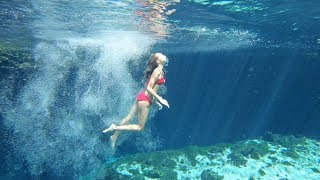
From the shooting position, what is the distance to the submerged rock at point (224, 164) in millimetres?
14617

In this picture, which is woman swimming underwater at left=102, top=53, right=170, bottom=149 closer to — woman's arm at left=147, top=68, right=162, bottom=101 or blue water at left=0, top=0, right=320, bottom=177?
woman's arm at left=147, top=68, right=162, bottom=101

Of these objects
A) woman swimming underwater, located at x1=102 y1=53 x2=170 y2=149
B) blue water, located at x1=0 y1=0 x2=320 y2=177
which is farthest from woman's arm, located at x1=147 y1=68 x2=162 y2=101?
blue water, located at x1=0 y1=0 x2=320 y2=177

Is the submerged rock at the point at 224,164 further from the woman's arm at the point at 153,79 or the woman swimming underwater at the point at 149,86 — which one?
the woman's arm at the point at 153,79

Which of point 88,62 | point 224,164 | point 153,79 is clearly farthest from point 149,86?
point 88,62

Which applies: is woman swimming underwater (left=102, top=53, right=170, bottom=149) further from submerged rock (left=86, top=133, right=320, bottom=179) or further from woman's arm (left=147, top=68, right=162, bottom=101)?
submerged rock (left=86, top=133, right=320, bottom=179)

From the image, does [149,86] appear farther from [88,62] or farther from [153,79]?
[88,62]

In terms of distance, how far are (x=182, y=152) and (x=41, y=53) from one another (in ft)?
47.0

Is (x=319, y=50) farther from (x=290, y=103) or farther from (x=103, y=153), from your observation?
(x=103, y=153)

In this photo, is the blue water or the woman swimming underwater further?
the blue water

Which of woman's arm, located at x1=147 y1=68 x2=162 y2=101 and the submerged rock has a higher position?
woman's arm, located at x1=147 y1=68 x2=162 y2=101

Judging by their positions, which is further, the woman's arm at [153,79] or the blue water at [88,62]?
the blue water at [88,62]

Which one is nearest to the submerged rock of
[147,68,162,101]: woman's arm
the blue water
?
the blue water

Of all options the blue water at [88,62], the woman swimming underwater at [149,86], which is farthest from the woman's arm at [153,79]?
the blue water at [88,62]

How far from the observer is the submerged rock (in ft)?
48.0
